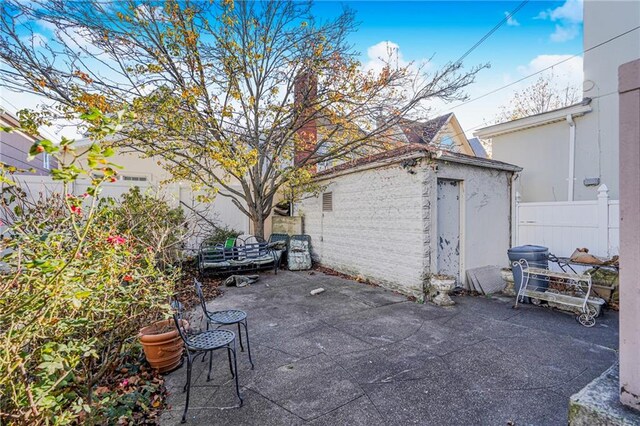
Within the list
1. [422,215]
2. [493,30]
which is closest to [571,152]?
[493,30]

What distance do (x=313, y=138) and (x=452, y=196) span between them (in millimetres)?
4587

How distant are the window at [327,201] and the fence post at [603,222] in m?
5.89

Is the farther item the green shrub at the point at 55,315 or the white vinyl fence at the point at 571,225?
the white vinyl fence at the point at 571,225

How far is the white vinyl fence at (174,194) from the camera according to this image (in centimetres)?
736

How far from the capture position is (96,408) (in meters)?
2.14

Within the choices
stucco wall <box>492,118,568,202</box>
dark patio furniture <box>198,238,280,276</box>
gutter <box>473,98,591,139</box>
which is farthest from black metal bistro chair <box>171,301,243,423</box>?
gutter <box>473,98,591,139</box>

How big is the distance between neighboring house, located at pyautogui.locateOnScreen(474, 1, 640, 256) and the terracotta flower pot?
7.43 m

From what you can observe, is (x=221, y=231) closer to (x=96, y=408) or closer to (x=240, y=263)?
(x=240, y=263)

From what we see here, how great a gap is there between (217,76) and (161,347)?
249 inches

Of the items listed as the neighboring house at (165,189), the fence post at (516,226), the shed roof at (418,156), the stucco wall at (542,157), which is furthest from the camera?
the stucco wall at (542,157)

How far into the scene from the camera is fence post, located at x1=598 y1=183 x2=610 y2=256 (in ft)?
18.9

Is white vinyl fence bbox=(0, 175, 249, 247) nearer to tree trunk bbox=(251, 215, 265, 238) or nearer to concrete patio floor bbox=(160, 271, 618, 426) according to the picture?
tree trunk bbox=(251, 215, 265, 238)

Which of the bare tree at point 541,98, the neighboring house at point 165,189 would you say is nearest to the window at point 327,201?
the neighboring house at point 165,189

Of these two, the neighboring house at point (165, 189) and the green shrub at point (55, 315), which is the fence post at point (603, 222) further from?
the neighboring house at point (165, 189)
